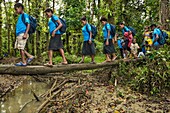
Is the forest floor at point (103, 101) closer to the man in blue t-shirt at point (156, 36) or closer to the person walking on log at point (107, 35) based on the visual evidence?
the person walking on log at point (107, 35)

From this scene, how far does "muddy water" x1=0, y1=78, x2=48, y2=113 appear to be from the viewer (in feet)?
27.7

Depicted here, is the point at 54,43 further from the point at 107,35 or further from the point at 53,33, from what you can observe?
the point at 107,35

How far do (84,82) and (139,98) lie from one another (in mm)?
2940

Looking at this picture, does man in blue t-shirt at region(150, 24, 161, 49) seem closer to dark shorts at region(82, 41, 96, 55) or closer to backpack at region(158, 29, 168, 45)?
backpack at region(158, 29, 168, 45)

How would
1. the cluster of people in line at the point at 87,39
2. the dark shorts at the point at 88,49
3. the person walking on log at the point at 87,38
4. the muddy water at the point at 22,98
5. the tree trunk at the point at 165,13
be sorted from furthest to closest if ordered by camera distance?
the tree trunk at the point at 165,13 → the dark shorts at the point at 88,49 → the person walking on log at the point at 87,38 → the muddy water at the point at 22,98 → the cluster of people in line at the point at 87,39

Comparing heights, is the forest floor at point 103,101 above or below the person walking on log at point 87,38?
below

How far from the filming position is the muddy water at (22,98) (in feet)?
27.7

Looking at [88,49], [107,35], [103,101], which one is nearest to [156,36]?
[107,35]

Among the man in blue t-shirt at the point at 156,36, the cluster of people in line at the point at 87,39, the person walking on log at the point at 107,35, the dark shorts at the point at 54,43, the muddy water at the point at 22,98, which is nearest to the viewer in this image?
the cluster of people in line at the point at 87,39

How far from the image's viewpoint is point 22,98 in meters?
10.2

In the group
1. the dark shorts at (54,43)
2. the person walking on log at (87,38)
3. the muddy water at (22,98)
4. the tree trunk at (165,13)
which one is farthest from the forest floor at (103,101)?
the tree trunk at (165,13)

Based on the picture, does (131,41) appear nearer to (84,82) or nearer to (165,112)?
(84,82)

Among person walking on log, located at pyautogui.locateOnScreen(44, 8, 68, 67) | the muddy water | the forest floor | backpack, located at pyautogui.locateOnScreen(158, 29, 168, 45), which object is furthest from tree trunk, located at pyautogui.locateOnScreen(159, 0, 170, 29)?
the muddy water

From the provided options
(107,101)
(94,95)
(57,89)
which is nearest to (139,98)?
(107,101)
